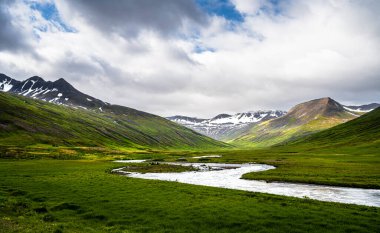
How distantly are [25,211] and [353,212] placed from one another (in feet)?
118

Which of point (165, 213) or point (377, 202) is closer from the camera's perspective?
point (165, 213)

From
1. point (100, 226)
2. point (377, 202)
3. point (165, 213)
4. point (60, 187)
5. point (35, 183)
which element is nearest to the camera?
point (100, 226)

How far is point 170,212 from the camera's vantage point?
3222 centimetres

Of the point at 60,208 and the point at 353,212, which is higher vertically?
the point at 353,212

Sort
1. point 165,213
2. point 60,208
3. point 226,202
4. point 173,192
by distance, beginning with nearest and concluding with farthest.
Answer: point 165,213, point 60,208, point 226,202, point 173,192

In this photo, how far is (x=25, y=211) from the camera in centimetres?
3297

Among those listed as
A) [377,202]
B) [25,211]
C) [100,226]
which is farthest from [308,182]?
[25,211]

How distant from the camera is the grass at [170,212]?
26.8 metres

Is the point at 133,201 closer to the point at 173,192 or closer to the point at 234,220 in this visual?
the point at 173,192

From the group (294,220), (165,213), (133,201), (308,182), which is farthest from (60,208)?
(308,182)

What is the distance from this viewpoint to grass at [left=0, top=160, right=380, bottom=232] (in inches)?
1057

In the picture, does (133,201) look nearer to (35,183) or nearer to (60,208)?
(60,208)

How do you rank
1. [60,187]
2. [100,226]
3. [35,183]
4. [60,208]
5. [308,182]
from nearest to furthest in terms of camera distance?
[100,226] < [60,208] < [60,187] < [35,183] < [308,182]

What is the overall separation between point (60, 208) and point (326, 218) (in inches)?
1147
